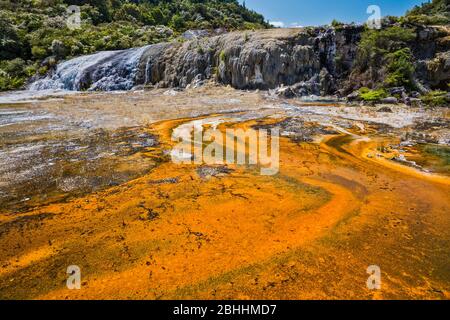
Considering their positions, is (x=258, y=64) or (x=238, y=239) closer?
(x=238, y=239)

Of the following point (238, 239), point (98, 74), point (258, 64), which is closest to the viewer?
point (238, 239)

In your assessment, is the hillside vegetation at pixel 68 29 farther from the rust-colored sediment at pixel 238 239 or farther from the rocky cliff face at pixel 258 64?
the rust-colored sediment at pixel 238 239

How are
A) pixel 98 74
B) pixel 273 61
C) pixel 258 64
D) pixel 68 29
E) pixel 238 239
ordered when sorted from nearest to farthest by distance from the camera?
pixel 238 239
pixel 273 61
pixel 258 64
pixel 98 74
pixel 68 29

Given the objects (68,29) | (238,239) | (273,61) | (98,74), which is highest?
(68,29)

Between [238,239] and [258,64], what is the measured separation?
16109 millimetres

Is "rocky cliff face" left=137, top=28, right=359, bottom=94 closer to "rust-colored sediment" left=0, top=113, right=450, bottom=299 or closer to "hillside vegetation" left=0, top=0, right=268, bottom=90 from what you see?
"hillside vegetation" left=0, top=0, right=268, bottom=90

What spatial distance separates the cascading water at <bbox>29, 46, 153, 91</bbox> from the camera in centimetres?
2200

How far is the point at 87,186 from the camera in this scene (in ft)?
15.6

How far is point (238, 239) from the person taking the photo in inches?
136

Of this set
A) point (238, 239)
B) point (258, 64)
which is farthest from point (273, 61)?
point (238, 239)

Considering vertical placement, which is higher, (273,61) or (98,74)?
(273,61)

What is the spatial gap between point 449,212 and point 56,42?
32.4 m

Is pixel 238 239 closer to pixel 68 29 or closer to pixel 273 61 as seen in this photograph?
pixel 273 61

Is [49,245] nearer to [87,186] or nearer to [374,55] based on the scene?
[87,186]
